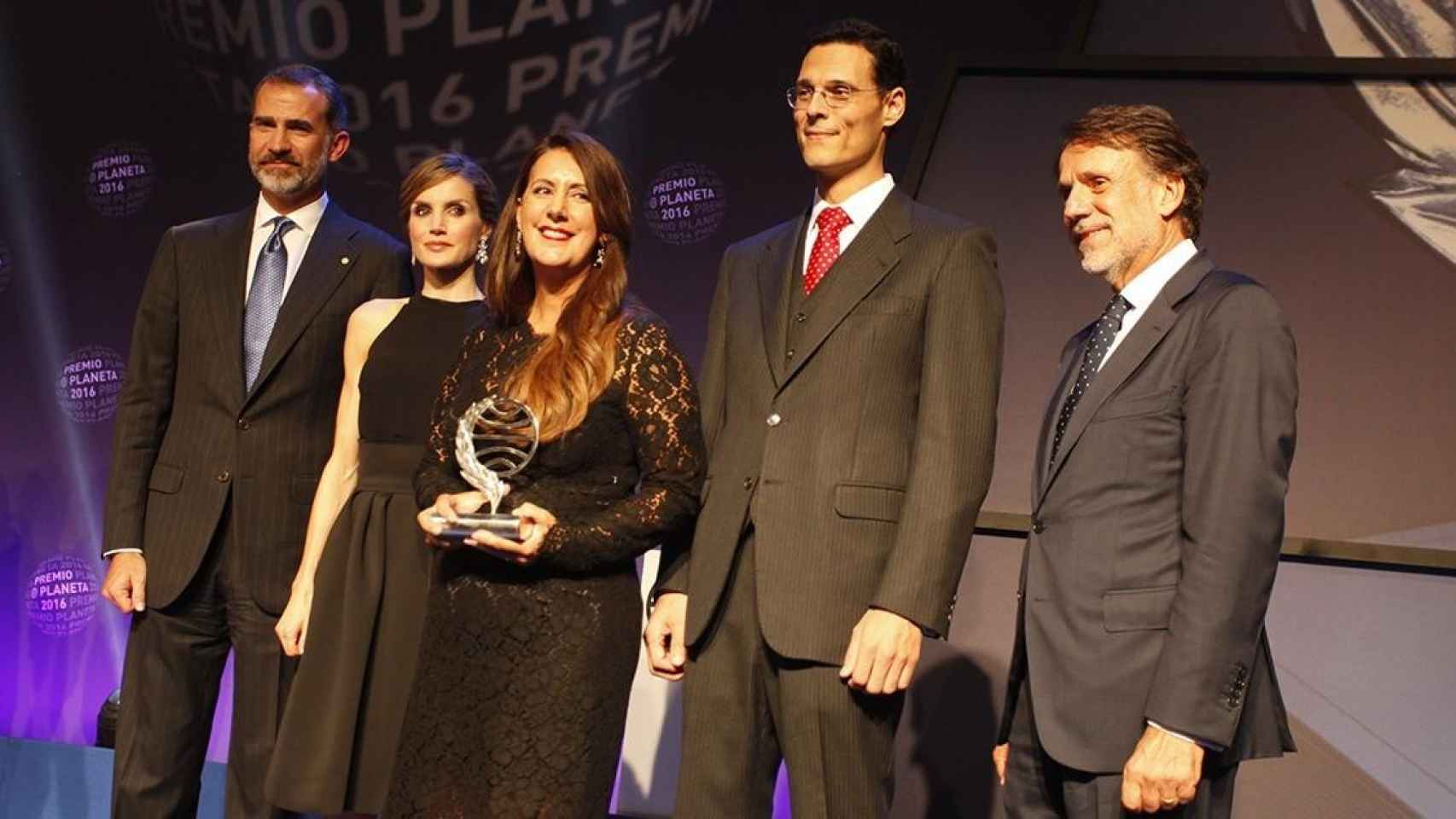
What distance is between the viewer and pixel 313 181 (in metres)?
3.54

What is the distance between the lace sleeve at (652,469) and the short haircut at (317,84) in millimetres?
1260

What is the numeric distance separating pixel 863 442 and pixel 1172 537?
51 cm

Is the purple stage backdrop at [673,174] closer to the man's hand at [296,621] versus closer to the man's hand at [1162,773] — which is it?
the man's hand at [296,621]

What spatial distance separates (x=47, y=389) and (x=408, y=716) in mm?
2945

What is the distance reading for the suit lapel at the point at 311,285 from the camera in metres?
3.35

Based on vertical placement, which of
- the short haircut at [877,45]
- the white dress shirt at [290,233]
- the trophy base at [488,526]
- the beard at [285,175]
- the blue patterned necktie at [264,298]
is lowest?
the trophy base at [488,526]

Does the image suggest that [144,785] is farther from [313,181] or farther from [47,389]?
[47,389]

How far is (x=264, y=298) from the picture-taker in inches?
136

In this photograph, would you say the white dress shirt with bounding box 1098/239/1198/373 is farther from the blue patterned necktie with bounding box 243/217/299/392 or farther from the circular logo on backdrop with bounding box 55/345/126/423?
the circular logo on backdrop with bounding box 55/345/126/423

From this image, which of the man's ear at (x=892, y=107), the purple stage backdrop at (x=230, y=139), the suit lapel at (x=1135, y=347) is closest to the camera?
the suit lapel at (x=1135, y=347)

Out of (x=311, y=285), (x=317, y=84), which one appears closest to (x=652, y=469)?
(x=311, y=285)

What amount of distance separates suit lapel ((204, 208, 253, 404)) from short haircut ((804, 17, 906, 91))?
1.42 meters

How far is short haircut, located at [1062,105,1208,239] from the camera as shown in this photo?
250cm

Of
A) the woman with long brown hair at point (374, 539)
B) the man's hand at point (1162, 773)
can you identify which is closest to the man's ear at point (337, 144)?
the woman with long brown hair at point (374, 539)
